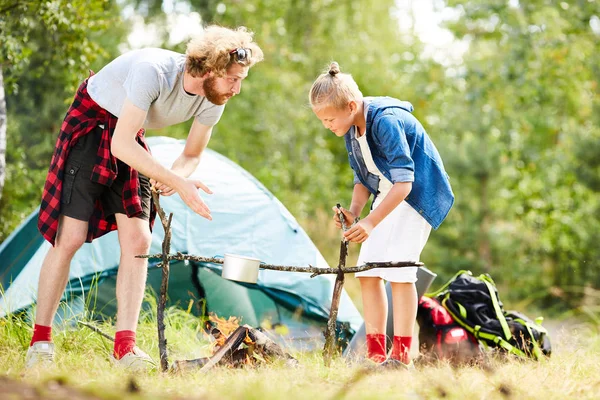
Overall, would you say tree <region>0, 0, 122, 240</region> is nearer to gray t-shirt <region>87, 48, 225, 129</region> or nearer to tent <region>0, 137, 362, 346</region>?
tent <region>0, 137, 362, 346</region>

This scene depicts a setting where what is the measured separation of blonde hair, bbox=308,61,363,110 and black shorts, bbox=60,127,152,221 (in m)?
0.79

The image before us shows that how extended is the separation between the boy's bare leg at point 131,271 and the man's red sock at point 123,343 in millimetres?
20

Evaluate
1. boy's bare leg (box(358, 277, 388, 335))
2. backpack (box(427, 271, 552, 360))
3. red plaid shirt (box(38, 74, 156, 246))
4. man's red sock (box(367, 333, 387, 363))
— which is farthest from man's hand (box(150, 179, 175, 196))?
backpack (box(427, 271, 552, 360))

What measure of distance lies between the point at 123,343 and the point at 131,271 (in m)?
0.27

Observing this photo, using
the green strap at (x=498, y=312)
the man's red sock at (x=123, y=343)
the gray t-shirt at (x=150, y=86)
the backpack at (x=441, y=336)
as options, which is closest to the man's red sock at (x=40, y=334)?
the man's red sock at (x=123, y=343)

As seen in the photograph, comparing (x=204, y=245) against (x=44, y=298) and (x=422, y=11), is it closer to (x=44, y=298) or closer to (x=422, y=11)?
(x=44, y=298)

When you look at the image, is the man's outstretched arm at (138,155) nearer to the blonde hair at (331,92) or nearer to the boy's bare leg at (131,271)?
the boy's bare leg at (131,271)

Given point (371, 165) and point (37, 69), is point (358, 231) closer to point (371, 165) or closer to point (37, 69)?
point (371, 165)

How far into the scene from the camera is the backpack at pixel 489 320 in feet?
10.9

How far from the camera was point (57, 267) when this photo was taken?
265 cm

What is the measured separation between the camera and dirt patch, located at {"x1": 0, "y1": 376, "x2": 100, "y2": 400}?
141cm

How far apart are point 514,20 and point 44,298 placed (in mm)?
7558

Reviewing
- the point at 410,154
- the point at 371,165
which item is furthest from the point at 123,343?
the point at 410,154

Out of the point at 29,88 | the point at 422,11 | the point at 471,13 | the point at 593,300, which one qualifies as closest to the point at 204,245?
the point at 29,88
